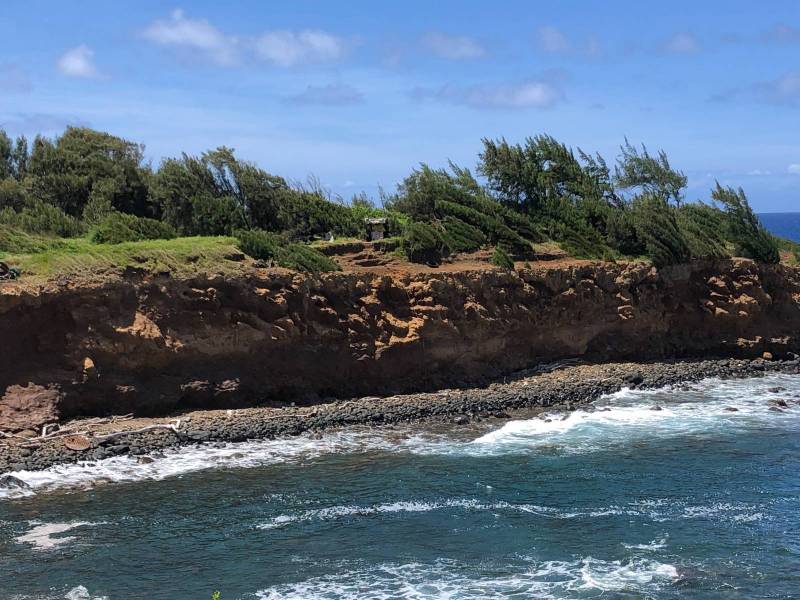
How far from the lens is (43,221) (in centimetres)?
3120

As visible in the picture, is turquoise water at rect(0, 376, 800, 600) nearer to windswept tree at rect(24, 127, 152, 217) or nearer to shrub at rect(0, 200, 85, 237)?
shrub at rect(0, 200, 85, 237)

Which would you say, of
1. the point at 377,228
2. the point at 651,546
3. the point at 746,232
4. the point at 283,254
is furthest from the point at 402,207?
the point at 651,546

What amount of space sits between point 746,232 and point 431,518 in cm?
2567

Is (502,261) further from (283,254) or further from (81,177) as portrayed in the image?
(81,177)

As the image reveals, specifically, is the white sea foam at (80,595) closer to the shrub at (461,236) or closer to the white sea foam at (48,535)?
the white sea foam at (48,535)

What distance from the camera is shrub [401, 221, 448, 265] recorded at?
1287 inches

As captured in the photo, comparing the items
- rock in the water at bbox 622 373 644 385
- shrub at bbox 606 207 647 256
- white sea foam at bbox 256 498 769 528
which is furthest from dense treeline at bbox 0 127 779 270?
white sea foam at bbox 256 498 769 528

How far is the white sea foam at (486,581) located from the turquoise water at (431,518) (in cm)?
4

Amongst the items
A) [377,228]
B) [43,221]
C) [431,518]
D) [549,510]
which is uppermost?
[43,221]

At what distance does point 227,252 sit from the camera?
2866cm

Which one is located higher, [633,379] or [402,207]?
[402,207]

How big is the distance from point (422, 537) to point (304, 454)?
6.43m

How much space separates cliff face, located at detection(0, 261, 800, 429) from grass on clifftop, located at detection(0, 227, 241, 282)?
0.61 m

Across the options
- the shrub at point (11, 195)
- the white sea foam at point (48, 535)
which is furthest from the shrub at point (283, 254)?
the white sea foam at point (48, 535)
